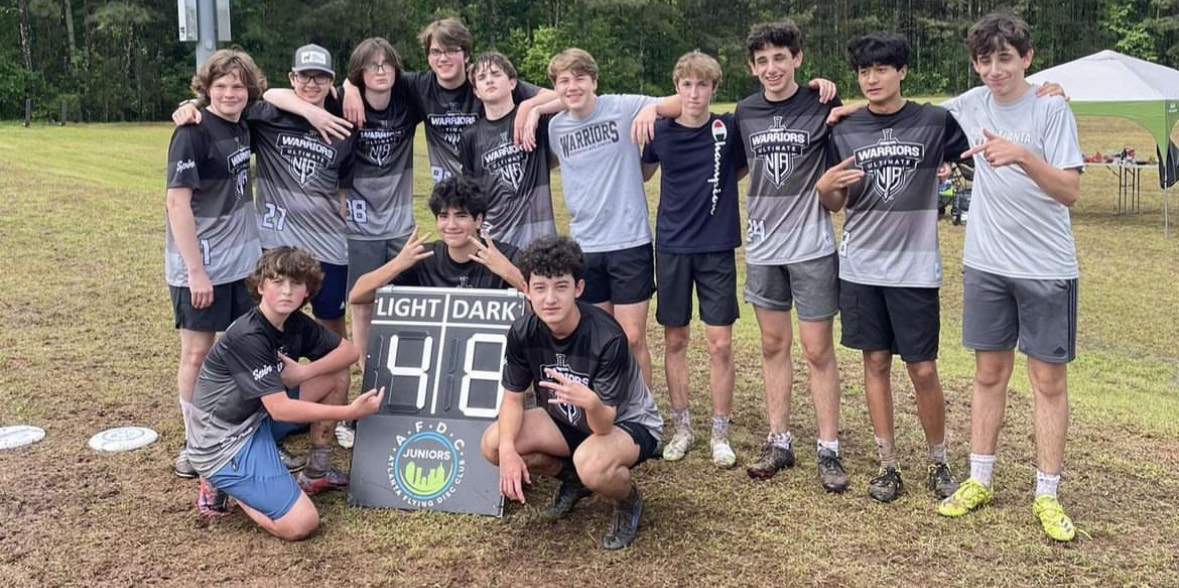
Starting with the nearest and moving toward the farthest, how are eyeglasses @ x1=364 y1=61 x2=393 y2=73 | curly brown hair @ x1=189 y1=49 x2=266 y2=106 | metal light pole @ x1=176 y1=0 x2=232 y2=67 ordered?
curly brown hair @ x1=189 y1=49 x2=266 y2=106 → eyeglasses @ x1=364 y1=61 x2=393 y2=73 → metal light pole @ x1=176 y1=0 x2=232 y2=67

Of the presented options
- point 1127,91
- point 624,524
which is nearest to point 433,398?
point 624,524

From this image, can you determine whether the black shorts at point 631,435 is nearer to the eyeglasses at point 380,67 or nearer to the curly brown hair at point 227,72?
the eyeglasses at point 380,67

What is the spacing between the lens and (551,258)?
3.67m

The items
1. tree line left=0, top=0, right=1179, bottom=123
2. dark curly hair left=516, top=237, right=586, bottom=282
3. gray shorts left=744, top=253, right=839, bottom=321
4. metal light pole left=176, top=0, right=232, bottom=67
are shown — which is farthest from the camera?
tree line left=0, top=0, right=1179, bottom=123

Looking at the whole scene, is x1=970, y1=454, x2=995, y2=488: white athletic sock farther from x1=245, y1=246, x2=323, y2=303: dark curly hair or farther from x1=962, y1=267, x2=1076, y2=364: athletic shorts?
x1=245, y1=246, x2=323, y2=303: dark curly hair

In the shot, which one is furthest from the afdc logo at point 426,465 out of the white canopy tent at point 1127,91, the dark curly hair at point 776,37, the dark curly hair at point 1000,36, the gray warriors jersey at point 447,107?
the white canopy tent at point 1127,91

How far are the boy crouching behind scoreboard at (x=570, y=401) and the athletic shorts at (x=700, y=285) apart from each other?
0.79 metres

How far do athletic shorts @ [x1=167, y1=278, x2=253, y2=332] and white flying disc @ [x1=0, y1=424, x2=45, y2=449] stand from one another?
1195mm

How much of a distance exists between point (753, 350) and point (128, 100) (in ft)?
145

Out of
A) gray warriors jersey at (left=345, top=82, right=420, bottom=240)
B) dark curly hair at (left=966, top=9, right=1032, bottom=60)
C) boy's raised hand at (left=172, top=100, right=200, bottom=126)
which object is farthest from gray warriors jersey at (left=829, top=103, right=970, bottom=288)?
boy's raised hand at (left=172, top=100, right=200, bottom=126)

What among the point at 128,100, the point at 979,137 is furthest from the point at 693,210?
the point at 128,100

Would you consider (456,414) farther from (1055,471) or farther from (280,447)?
(1055,471)

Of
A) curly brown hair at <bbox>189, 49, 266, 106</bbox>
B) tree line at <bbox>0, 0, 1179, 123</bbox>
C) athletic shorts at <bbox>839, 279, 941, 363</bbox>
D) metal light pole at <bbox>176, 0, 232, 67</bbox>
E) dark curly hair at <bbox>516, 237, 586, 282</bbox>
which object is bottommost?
athletic shorts at <bbox>839, 279, 941, 363</bbox>

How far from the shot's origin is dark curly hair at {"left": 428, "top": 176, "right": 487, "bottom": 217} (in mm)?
4398
